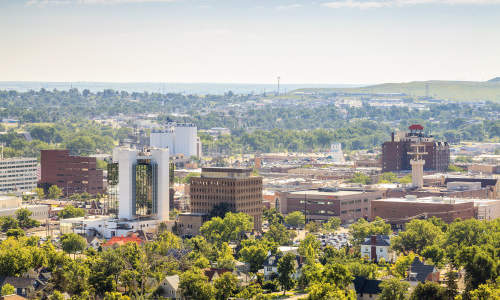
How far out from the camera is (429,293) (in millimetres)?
81938

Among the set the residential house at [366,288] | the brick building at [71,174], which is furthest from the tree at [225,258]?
the brick building at [71,174]

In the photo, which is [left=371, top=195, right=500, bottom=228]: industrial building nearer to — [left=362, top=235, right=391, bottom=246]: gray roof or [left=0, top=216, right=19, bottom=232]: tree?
[left=362, top=235, right=391, bottom=246]: gray roof

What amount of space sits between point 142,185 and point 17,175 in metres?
62.8

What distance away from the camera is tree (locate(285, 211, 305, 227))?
13988 centimetres

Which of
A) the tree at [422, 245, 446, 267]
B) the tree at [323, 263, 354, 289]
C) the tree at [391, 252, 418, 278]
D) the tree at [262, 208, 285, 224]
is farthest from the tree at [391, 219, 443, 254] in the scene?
the tree at [262, 208, 285, 224]

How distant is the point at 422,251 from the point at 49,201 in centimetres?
7861

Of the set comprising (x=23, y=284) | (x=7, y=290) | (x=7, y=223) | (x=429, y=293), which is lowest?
(x=7, y=223)

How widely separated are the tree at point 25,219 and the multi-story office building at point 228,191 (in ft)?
66.5

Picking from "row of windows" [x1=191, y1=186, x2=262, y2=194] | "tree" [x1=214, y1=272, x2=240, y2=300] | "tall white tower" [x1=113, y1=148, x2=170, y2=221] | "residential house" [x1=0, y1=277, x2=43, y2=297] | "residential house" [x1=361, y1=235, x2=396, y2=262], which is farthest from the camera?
"tall white tower" [x1=113, y1=148, x2=170, y2=221]

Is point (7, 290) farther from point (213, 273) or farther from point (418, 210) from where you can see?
point (418, 210)

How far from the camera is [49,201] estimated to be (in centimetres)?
16850

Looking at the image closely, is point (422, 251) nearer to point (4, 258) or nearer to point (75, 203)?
point (4, 258)

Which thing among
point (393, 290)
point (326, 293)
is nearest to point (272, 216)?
point (393, 290)

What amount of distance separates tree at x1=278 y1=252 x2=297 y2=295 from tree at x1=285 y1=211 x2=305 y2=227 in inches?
1722
